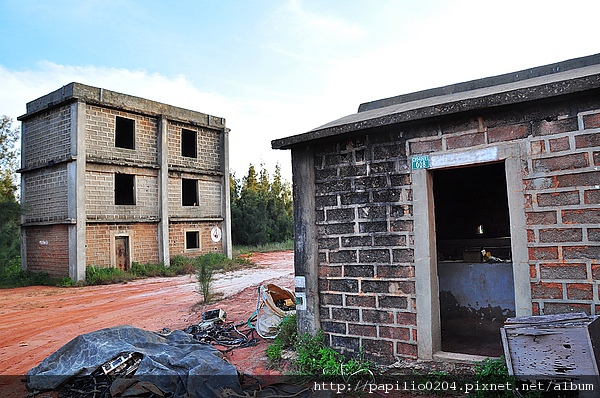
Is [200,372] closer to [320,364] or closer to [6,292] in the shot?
[320,364]

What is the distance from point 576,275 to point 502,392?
4.18ft

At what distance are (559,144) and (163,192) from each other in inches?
649

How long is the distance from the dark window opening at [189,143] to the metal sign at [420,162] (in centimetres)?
1691

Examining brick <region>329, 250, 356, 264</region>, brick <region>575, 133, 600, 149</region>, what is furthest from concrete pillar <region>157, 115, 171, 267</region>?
brick <region>575, 133, 600, 149</region>

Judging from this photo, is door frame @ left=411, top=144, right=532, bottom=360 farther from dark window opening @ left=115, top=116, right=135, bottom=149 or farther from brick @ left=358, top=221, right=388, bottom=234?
dark window opening @ left=115, top=116, right=135, bottom=149

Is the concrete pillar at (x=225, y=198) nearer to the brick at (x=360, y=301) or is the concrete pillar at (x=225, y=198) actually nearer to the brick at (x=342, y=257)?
the brick at (x=342, y=257)

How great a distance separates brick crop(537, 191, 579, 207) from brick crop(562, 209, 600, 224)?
0.27ft

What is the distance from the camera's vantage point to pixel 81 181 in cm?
1559

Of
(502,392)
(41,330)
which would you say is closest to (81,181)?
(41,330)

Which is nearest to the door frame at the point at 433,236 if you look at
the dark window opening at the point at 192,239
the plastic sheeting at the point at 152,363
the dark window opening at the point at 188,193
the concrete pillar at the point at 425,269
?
the concrete pillar at the point at 425,269

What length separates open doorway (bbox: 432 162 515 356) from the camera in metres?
6.29

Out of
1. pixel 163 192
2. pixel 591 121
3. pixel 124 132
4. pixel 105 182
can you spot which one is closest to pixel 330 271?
pixel 591 121

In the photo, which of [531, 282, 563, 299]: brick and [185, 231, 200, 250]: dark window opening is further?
[185, 231, 200, 250]: dark window opening

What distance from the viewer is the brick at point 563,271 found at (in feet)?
13.1
